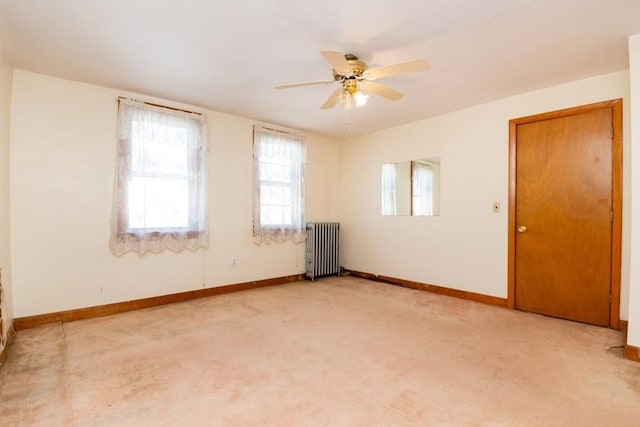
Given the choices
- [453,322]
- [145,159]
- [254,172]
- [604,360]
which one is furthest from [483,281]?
[145,159]

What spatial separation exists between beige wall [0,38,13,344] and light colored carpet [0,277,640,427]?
1.35 feet

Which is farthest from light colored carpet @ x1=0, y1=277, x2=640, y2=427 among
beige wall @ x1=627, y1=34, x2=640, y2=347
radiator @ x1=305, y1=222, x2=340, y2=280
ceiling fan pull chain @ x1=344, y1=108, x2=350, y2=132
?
ceiling fan pull chain @ x1=344, y1=108, x2=350, y2=132

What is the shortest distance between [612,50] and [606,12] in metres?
0.70

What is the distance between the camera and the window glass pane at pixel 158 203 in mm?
3461

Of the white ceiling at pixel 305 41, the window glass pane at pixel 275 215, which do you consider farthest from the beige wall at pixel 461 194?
the window glass pane at pixel 275 215

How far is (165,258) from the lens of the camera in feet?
12.2

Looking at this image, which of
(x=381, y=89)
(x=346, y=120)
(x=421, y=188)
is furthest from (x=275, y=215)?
(x=381, y=89)

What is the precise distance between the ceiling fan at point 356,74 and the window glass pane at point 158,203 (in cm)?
194

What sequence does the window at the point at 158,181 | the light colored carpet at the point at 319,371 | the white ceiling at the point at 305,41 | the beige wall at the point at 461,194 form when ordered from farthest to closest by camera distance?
the window at the point at 158,181, the beige wall at the point at 461,194, the white ceiling at the point at 305,41, the light colored carpet at the point at 319,371

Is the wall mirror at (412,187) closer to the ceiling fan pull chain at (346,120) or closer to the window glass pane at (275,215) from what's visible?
the ceiling fan pull chain at (346,120)

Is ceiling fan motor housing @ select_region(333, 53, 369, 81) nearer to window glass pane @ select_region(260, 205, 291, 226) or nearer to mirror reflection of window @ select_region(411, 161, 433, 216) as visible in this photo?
mirror reflection of window @ select_region(411, 161, 433, 216)

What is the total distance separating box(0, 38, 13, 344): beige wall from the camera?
2.53 meters

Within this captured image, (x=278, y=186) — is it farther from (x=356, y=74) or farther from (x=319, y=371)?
(x=319, y=371)

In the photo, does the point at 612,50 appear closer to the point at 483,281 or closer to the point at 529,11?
the point at 529,11
